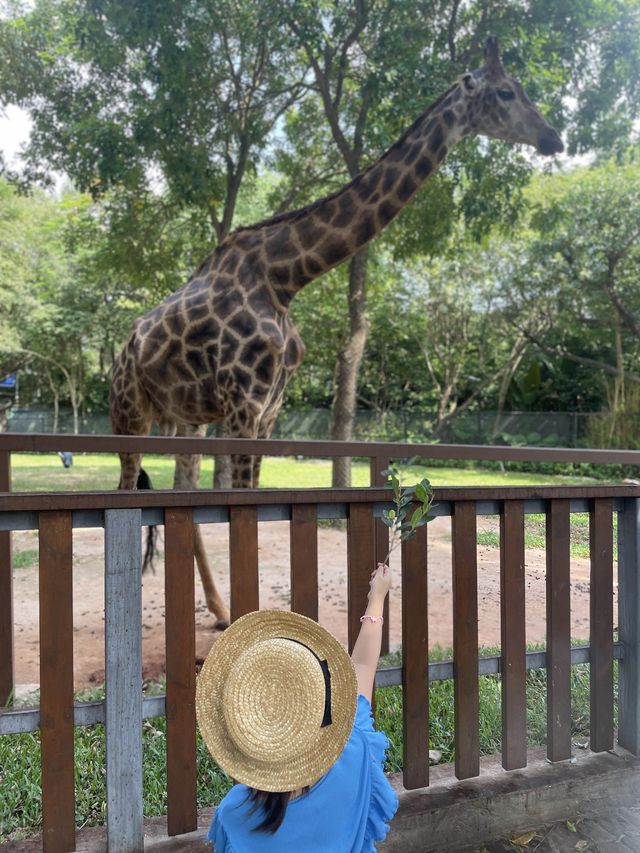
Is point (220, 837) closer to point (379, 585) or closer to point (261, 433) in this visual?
point (379, 585)

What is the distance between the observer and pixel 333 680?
51.1 inches

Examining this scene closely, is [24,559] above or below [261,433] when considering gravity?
below

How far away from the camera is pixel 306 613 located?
1.98 meters

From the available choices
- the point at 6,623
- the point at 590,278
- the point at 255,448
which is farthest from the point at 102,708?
the point at 590,278

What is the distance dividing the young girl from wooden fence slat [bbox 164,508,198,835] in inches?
16.4

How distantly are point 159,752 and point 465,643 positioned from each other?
4.45 feet

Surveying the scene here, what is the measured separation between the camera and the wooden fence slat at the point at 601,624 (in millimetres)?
2346

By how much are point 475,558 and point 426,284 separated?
16.8m


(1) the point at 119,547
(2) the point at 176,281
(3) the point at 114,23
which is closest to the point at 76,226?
(2) the point at 176,281

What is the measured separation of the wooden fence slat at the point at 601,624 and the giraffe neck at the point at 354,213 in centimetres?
266

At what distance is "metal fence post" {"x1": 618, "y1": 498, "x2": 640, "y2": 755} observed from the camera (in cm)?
239

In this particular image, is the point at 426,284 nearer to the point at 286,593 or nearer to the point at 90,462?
the point at 90,462

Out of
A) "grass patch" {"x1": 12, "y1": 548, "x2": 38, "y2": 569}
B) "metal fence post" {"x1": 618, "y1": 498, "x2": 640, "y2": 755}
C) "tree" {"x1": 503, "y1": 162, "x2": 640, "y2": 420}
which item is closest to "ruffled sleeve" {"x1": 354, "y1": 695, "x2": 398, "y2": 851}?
"metal fence post" {"x1": 618, "y1": 498, "x2": 640, "y2": 755}

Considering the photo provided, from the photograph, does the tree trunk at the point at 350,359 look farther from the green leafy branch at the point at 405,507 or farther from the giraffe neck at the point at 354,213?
the green leafy branch at the point at 405,507
